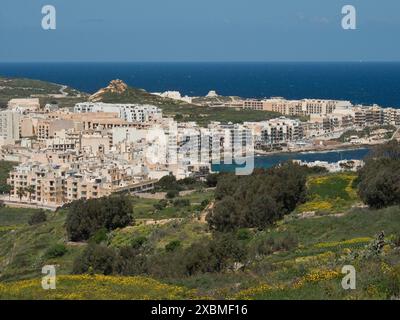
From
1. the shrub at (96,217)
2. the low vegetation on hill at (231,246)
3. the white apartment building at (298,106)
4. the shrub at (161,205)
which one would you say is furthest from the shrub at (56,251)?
the white apartment building at (298,106)

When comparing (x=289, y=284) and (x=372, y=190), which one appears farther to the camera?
(x=372, y=190)

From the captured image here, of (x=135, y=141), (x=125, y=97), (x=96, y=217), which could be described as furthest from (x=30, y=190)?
(x=125, y=97)

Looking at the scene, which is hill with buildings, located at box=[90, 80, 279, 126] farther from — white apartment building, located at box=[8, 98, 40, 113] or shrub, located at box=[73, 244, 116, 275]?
shrub, located at box=[73, 244, 116, 275]

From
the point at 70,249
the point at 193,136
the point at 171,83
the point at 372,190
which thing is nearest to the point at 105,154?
the point at 193,136

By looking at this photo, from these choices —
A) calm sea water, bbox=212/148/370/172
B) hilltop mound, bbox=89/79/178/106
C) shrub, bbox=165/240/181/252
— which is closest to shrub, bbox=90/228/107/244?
shrub, bbox=165/240/181/252
